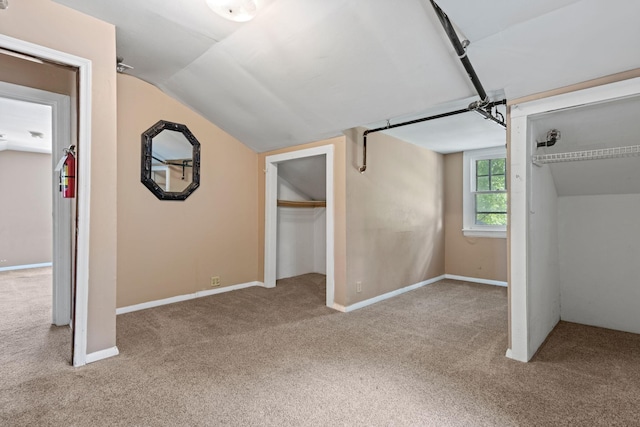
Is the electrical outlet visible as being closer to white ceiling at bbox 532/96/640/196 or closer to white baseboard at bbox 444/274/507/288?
white baseboard at bbox 444/274/507/288

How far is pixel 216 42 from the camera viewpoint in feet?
8.57

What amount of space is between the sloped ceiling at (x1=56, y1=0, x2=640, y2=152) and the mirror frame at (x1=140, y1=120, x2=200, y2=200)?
44cm

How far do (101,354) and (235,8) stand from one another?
2532 mm

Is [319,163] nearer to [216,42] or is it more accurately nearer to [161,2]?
[216,42]

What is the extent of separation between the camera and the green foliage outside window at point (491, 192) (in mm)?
4707

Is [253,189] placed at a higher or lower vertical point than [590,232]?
higher

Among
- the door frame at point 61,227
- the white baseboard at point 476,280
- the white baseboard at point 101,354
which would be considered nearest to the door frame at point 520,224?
the white baseboard at point 476,280

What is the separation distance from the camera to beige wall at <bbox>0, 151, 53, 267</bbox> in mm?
5594

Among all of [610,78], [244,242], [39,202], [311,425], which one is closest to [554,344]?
[610,78]

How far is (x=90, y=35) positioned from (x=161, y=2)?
57 cm

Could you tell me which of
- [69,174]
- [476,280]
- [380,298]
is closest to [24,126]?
[69,174]

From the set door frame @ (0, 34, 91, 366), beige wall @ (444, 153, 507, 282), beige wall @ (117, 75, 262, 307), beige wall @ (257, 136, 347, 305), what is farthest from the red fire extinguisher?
beige wall @ (444, 153, 507, 282)

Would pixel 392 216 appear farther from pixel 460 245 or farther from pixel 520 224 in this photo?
pixel 520 224

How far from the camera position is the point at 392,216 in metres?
4.06
